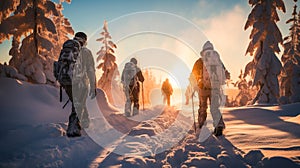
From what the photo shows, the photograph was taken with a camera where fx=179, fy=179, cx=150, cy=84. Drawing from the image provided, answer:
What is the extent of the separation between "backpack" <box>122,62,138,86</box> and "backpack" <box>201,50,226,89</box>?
5158mm

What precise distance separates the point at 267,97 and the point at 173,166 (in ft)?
52.0

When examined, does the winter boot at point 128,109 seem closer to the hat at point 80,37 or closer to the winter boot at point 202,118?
the winter boot at point 202,118

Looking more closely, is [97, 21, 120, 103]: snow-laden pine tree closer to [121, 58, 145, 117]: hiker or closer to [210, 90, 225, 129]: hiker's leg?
[121, 58, 145, 117]: hiker

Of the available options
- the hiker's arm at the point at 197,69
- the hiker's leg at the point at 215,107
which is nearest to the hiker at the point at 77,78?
the hiker's arm at the point at 197,69

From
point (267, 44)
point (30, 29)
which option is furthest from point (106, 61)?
point (267, 44)

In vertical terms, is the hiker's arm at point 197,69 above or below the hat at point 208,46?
below

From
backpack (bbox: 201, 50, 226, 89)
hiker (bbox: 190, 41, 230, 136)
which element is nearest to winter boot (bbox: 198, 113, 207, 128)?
hiker (bbox: 190, 41, 230, 136)

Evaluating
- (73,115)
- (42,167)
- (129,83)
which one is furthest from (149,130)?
(129,83)

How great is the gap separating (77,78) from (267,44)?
16.4 m

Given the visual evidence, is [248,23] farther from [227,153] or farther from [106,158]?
[106,158]

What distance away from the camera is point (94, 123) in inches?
210

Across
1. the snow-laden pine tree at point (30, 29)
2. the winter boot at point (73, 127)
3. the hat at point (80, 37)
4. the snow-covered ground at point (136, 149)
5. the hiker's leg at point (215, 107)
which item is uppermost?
the snow-laden pine tree at point (30, 29)

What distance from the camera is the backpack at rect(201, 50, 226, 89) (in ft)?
16.7

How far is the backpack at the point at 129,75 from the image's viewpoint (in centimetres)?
966
